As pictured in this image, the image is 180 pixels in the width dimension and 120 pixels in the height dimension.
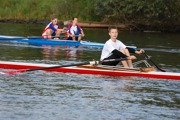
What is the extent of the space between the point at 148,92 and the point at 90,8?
40.5 m

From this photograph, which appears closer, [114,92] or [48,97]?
[48,97]

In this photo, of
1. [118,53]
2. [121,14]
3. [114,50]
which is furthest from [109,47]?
[121,14]

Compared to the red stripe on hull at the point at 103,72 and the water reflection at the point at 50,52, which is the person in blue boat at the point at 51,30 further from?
the red stripe on hull at the point at 103,72

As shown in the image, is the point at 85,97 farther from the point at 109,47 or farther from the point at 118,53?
the point at 109,47

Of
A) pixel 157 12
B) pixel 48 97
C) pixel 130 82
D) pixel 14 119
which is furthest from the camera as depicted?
pixel 157 12

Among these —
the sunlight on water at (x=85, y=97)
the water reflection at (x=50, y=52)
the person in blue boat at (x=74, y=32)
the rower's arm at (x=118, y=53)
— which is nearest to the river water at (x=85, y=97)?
the sunlight on water at (x=85, y=97)

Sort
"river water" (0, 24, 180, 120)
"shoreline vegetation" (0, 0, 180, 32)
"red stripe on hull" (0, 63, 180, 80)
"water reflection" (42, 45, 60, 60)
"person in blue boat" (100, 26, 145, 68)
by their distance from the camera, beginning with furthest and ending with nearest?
1. "shoreline vegetation" (0, 0, 180, 32)
2. "water reflection" (42, 45, 60, 60)
3. "person in blue boat" (100, 26, 145, 68)
4. "red stripe on hull" (0, 63, 180, 80)
5. "river water" (0, 24, 180, 120)

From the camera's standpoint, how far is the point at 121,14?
4797 cm

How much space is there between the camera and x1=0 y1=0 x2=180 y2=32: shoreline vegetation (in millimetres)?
46703

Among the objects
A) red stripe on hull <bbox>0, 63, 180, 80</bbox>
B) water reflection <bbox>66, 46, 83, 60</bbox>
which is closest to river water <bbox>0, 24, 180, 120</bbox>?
red stripe on hull <bbox>0, 63, 180, 80</bbox>

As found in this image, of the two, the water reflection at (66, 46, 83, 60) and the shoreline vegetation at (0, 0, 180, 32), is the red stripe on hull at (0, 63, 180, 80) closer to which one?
the water reflection at (66, 46, 83, 60)

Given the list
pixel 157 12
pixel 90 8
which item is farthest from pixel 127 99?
pixel 90 8

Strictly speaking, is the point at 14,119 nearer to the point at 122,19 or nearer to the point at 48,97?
the point at 48,97

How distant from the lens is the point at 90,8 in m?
53.8
